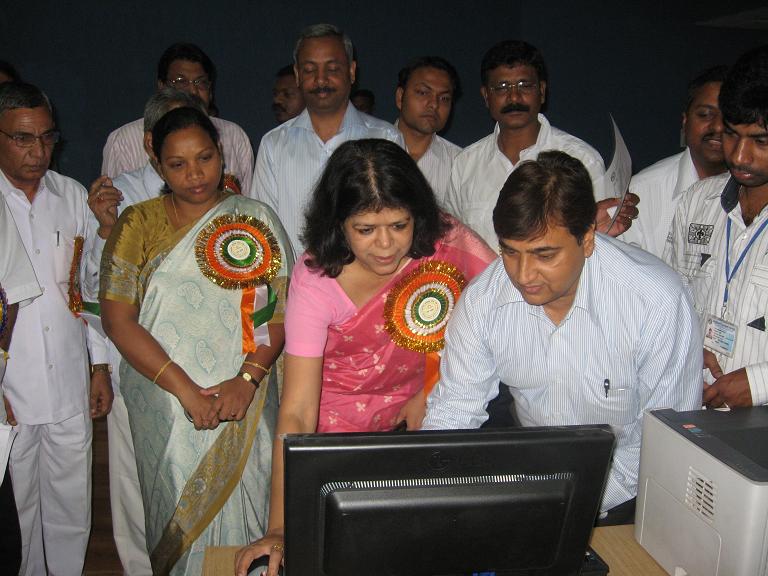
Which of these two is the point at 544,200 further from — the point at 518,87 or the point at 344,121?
the point at 344,121

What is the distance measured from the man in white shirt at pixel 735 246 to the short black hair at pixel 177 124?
1.39 metres

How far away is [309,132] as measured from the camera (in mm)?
2820

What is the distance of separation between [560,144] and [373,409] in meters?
1.41

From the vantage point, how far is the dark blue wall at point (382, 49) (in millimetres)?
4871

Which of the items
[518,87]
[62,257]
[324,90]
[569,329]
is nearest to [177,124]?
[62,257]

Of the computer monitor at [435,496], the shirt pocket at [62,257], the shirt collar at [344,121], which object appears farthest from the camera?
the shirt collar at [344,121]

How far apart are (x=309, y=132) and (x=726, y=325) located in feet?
5.68

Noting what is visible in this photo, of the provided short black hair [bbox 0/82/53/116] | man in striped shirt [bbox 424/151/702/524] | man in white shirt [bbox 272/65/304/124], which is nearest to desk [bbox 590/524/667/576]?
man in striped shirt [bbox 424/151/702/524]

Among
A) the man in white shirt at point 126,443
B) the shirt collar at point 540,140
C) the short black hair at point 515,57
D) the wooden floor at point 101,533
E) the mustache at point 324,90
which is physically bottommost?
the wooden floor at point 101,533

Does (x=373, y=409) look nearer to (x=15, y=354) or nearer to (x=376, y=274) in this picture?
(x=376, y=274)

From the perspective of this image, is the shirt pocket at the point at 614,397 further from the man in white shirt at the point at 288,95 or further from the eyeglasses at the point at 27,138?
the man in white shirt at the point at 288,95

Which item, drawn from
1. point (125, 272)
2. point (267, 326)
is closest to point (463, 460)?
point (267, 326)

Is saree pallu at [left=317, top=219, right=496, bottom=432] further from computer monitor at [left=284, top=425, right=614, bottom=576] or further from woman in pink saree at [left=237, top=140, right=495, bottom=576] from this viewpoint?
computer monitor at [left=284, top=425, right=614, bottom=576]

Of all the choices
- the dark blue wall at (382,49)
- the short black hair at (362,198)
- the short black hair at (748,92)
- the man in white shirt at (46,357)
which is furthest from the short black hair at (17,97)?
the dark blue wall at (382,49)
